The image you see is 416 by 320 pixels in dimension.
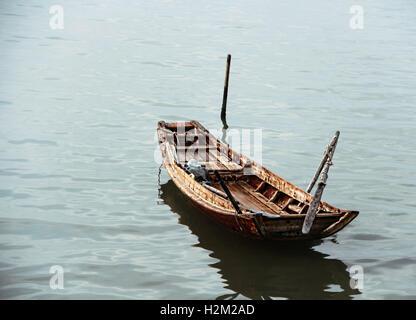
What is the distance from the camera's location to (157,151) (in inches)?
832

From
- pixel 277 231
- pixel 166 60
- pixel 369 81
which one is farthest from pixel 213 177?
pixel 166 60

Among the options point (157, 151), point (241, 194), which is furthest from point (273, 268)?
point (157, 151)

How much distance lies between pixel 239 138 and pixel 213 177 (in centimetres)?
724

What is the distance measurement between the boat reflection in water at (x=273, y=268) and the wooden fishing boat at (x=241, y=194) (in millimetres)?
463

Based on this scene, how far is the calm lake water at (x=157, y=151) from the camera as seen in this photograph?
12938 mm

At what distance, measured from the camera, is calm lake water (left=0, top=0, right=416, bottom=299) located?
1294 centimetres

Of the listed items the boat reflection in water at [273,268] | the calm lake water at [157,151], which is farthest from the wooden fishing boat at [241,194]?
the calm lake water at [157,151]

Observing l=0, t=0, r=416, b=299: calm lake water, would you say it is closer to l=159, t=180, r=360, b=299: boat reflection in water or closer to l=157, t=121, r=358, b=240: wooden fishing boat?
l=159, t=180, r=360, b=299: boat reflection in water

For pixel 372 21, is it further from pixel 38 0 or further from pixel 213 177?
pixel 213 177

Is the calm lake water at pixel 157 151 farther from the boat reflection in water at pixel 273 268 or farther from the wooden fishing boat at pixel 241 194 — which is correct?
the wooden fishing boat at pixel 241 194

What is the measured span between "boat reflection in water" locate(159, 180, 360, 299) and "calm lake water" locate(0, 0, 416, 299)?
0.14 ft

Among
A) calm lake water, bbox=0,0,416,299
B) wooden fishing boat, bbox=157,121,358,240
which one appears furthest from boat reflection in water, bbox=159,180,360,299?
wooden fishing boat, bbox=157,121,358,240

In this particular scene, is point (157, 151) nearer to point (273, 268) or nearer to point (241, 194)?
point (241, 194)

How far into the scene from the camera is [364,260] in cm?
1374
